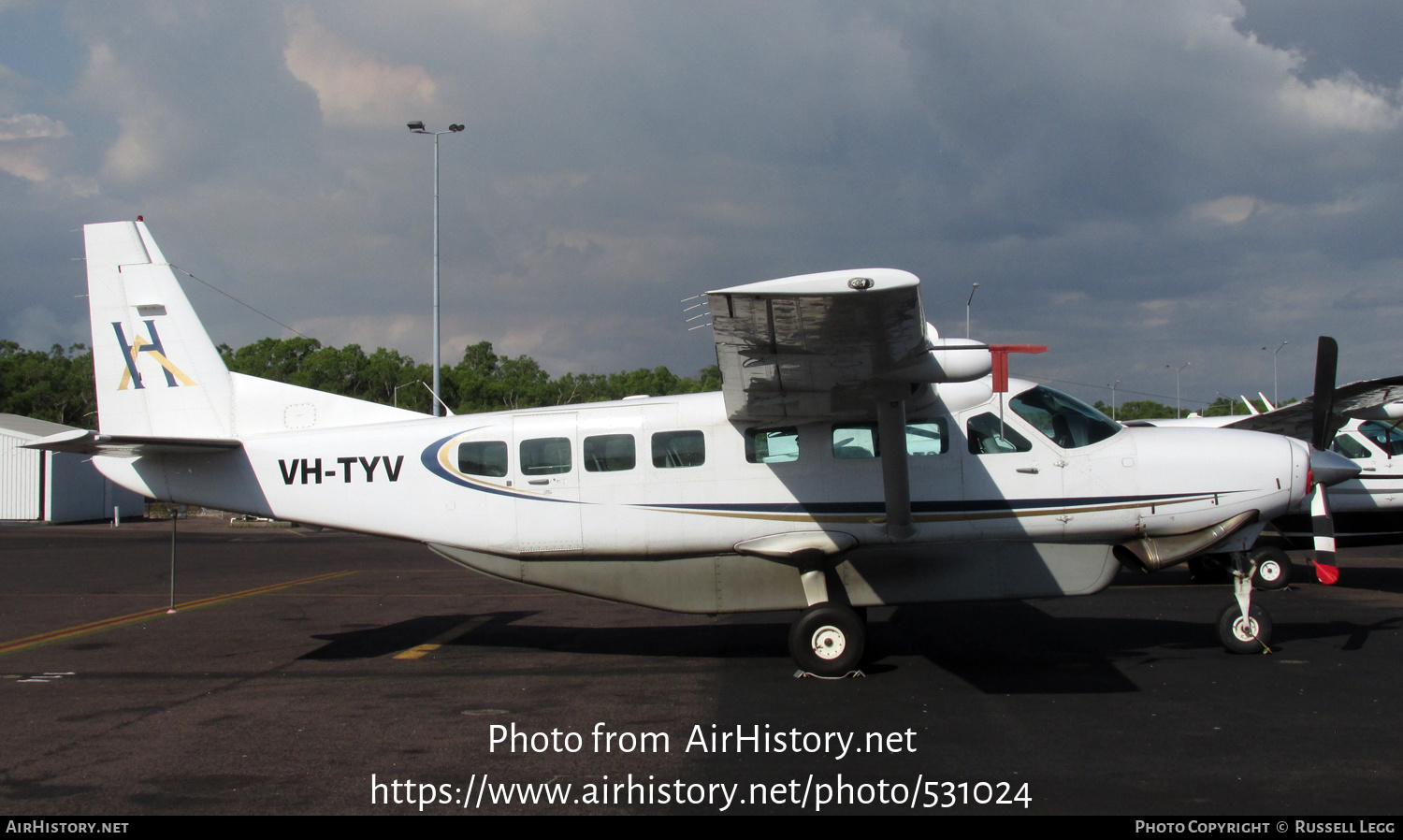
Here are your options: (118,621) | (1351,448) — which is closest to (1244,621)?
(1351,448)

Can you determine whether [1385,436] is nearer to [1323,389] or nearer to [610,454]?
[1323,389]

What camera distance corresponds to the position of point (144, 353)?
374 inches

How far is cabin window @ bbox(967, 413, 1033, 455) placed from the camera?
8.61 metres

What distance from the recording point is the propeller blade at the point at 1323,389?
32.5ft

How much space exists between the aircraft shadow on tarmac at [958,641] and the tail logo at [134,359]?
128 inches

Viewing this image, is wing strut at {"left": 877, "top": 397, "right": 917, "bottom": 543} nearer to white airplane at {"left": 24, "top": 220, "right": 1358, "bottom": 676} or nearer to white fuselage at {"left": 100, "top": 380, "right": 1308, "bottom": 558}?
white airplane at {"left": 24, "top": 220, "right": 1358, "bottom": 676}

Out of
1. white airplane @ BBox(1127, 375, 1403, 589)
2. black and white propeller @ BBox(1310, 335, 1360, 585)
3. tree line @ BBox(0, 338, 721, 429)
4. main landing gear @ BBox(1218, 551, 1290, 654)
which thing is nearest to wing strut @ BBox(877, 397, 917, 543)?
main landing gear @ BBox(1218, 551, 1290, 654)

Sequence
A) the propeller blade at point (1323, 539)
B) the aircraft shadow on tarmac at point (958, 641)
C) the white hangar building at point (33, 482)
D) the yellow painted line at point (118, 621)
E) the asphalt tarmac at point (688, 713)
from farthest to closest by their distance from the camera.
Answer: the white hangar building at point (33, 482), the yellow painted line at point (118, 621), the propeller blade at point (1323, 539), the aircraft shadow on tarmac at point (958, 641), the asphalt tarmac at point (688, 713)

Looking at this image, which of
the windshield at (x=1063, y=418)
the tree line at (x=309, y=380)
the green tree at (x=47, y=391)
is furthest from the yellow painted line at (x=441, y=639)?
the green tree at (x=47, y=391)

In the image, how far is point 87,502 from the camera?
39.1m

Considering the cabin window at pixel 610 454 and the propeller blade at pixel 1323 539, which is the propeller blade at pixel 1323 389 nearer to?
the propeller blade at pixel 1323 539

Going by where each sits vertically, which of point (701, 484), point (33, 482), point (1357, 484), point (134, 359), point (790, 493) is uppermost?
point (134, 359)

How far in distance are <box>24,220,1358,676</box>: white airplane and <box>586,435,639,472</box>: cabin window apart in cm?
2

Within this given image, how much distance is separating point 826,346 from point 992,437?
109 inches
